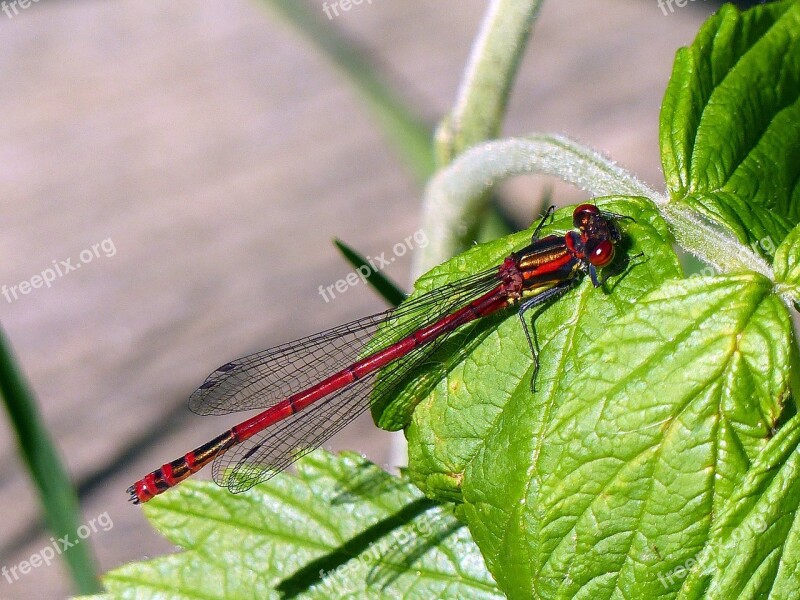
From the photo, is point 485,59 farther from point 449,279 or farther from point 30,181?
point 30,181

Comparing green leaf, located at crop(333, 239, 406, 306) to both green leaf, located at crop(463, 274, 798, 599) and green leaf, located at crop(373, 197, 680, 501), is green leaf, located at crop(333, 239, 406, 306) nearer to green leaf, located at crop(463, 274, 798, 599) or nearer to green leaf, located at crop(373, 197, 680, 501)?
green leaf, located at crop(373, 197, 680, 501)

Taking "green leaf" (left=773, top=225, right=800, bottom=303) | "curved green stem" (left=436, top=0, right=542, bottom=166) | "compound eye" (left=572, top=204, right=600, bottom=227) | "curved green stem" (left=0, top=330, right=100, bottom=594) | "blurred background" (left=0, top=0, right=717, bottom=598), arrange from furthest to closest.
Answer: "blurred background" (left=0, top=0, right=717, bottom=598)
"curved green stem" (left=0, top=330, right=100, bottom=594)
"curved green stem" (left=436, top=0, right=542, bottom=166)
"compound eye" (left=572, top=204, right=600, bottom=227)
"green leaf" (left=773, top=225, right=800, bottom=303)

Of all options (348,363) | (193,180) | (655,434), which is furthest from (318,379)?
(193,180)

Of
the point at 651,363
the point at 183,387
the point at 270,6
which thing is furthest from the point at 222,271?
the point at 651,363

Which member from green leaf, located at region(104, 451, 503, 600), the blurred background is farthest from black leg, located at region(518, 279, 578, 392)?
the blurred background

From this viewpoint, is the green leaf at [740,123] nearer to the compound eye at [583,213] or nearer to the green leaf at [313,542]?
the compound eye at [583,213]

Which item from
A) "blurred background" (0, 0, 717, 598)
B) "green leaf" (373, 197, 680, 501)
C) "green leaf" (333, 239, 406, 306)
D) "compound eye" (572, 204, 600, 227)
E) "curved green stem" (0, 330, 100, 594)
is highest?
"blurred background" (0, 0, 717, 598)

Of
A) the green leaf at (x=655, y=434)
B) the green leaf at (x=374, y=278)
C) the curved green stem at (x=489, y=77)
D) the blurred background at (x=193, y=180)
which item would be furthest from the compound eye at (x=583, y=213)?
the blurred background at (x=193, y=180)
